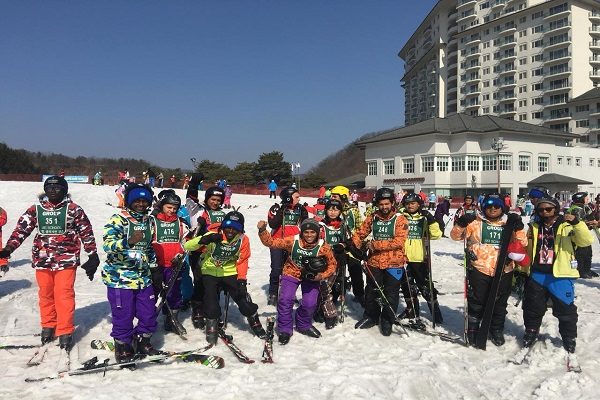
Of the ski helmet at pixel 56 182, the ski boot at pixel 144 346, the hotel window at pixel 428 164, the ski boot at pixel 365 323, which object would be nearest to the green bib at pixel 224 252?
the ski boot at pixel 144 346

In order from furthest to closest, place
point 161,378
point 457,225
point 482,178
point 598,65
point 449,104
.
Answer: point 449,104 < point 598,65 < point 482,178 < point 457,225 < point 161,378

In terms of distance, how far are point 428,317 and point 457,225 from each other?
1.86 meters

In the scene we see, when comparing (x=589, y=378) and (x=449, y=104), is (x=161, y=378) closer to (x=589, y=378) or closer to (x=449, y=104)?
(x=589, y=378)

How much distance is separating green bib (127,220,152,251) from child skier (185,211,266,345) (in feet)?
2.37

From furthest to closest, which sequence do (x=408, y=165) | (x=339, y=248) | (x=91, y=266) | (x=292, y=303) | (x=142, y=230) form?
1. (x=408, y=165)
2. (x=339, y=248)
3. (x=292, y=303)
4. (x=91, y=266)
5. (x=142, y=230)

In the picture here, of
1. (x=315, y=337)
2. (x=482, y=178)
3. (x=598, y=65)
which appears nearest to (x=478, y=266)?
(x=315, y=337)

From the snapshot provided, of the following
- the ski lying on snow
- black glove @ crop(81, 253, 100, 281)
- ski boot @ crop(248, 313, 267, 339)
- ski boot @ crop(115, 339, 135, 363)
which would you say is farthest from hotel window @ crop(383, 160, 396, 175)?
ski boot @ crop(115, 339, 135, 363)

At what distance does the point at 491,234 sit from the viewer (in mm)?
5301

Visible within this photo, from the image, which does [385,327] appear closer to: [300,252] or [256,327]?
[300,252]

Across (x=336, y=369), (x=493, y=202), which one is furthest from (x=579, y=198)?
(x=336, y=369)

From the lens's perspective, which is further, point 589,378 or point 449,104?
point 449,104

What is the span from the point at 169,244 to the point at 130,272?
1.13m

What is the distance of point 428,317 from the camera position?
6.61m

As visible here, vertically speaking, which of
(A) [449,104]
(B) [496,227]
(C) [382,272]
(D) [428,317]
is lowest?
(D) [428,317]
